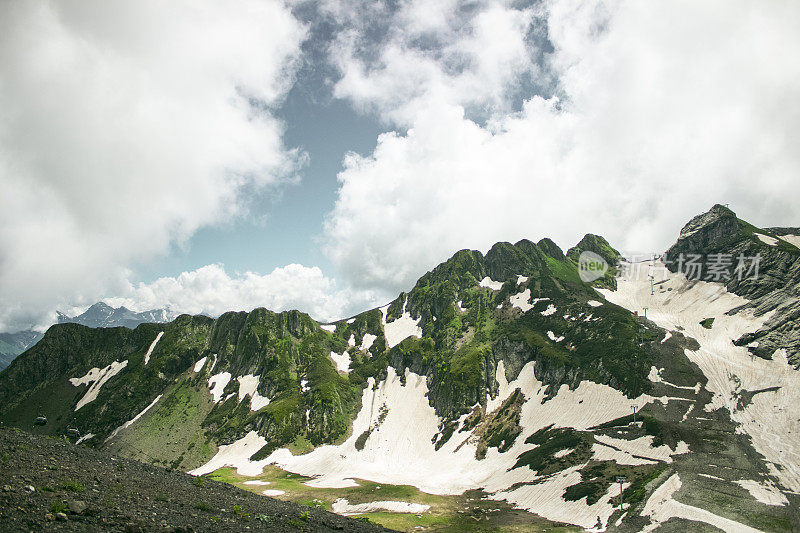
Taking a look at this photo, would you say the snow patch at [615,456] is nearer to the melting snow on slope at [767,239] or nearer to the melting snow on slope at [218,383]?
the melting snow on slope at [767,239]

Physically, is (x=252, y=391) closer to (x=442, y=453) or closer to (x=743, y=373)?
(x=442, y=453)

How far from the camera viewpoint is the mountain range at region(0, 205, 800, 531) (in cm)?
Answer: 6950

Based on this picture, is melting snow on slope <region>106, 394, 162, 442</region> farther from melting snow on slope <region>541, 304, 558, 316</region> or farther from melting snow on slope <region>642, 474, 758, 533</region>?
melting snow on slope <region>642, 474, 758, 533</region>

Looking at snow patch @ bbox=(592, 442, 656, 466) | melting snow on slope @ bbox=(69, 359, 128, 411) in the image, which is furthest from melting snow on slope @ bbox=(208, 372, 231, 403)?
snow patch @ bbox=(592, 442, 656, 466)

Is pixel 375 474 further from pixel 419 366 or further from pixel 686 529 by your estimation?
pixel 686 529

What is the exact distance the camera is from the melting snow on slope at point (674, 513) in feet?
164

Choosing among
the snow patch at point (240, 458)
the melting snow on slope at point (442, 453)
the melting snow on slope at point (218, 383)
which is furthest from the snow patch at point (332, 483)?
the melting snow on slope at point (218, 383)

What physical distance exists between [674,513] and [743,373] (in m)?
78.0

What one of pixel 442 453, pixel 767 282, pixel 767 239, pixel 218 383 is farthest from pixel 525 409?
pixel 767 239

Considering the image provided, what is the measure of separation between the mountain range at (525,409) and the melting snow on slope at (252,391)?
2.36ft

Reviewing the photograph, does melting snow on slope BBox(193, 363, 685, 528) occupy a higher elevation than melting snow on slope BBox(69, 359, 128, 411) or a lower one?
lower

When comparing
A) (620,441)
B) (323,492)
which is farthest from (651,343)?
(323,492)

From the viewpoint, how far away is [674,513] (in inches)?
2115

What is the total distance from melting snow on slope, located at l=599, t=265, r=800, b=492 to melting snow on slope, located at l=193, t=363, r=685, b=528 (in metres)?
19.0
